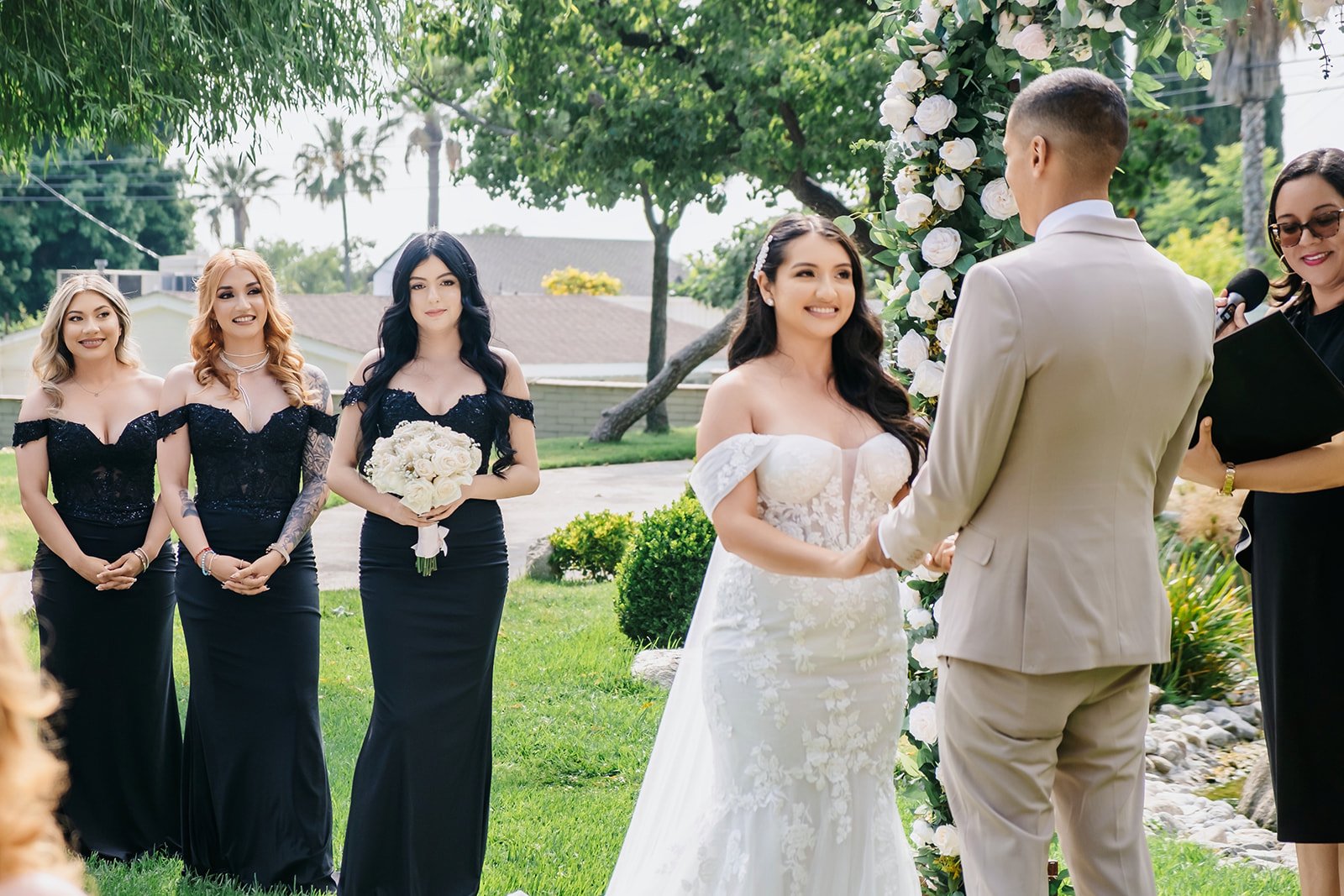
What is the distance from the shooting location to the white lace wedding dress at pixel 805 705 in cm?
399

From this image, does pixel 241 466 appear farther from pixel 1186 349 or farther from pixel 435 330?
pixel 1186 349

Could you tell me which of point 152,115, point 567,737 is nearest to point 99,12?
point 152,115

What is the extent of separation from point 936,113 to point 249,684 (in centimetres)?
358

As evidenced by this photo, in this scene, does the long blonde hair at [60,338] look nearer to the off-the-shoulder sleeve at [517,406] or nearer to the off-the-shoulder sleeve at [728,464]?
the off-the-shoulder sleeve at [517,406]

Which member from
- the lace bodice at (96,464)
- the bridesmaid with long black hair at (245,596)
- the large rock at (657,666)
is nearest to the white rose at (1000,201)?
the bridesmaid with long black hair at (245,596)

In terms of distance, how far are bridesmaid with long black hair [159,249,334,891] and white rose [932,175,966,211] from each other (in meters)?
2.87

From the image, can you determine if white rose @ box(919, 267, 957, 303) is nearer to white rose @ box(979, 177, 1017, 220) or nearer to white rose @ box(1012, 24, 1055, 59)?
white rose @ box(979, 177, 1017, 220)

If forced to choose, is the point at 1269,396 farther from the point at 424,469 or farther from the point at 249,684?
the point at 249,684

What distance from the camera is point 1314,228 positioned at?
398 cm

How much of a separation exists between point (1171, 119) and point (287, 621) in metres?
14.5

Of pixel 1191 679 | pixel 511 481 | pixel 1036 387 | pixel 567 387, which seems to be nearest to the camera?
pixel 1036 387

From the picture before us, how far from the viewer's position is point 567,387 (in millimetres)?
32719

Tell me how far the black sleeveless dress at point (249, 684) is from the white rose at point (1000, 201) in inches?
119

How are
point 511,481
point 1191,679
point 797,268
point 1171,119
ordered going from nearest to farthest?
point 797,268
point 511,481
point 1191,679
point 1171,119
